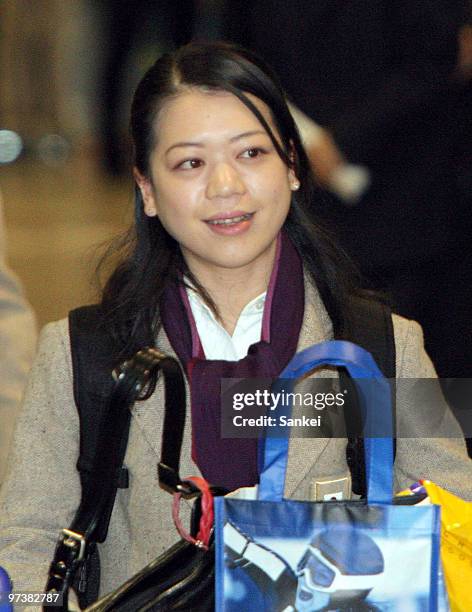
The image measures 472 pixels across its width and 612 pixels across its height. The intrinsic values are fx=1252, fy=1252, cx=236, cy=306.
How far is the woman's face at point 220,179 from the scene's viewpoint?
240 centimetres

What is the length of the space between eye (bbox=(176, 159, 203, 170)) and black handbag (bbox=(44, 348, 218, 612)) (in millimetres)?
554

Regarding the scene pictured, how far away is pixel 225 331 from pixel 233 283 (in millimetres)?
107

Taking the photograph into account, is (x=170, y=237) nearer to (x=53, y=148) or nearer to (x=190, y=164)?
(x=190, y=164)

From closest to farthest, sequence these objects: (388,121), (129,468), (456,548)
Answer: (456,548) → (129,468) → (388,121)

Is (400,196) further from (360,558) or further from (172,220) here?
(360,558)

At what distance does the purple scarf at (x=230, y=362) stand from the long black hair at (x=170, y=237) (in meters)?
0.05

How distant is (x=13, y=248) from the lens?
8242 mm

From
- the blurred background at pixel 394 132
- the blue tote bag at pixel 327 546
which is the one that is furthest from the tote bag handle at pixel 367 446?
the blurred background at pixel 394 132

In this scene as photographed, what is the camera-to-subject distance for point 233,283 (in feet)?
8.43

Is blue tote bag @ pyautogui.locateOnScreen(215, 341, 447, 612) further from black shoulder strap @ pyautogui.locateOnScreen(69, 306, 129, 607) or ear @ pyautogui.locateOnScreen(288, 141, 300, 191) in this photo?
ear @ pyautogui.locateOnScreen(288, 141, 300, 191)

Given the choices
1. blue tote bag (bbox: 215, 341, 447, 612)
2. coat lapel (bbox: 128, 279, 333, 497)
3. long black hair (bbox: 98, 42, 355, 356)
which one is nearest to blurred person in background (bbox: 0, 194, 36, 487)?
long black hair (bbox: 98, 42, 355, 356)

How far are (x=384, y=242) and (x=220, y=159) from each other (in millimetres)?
1306

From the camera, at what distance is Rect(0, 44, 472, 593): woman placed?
2.31 metres

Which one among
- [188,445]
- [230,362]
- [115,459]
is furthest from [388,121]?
[115,459]
